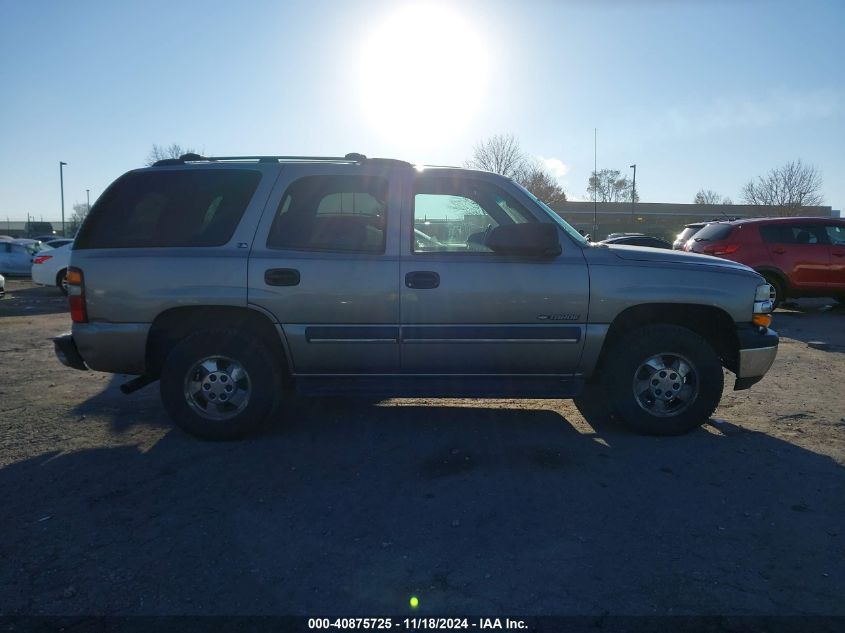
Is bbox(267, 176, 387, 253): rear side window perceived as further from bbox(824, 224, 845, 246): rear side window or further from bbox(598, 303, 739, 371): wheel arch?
bbox(824, 224, 845, 246): rear side window

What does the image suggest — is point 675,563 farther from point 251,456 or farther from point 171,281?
point 171,281

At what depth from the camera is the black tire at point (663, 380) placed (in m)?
4.67

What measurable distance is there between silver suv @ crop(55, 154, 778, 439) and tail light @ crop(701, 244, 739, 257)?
7224 mm

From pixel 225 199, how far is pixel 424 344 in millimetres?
1846

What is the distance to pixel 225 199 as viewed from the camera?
4715 mm

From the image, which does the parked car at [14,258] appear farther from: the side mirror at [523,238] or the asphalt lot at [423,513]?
the side mirror at [523,238]

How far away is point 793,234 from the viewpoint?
11.6 meters

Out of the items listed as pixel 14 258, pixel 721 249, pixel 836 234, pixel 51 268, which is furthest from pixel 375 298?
pixel 14 258

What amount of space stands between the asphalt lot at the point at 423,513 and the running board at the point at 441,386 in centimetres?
37

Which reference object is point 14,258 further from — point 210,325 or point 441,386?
point 441,386

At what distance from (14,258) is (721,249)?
21.0 metres

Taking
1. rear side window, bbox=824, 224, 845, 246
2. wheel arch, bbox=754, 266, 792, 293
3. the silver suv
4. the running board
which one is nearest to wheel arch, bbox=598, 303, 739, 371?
the silver suv

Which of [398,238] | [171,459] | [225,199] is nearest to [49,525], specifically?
[171,459]

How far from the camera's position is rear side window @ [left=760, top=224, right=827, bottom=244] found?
11484 millimetres
